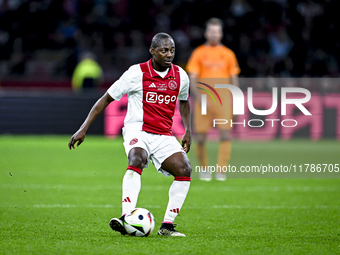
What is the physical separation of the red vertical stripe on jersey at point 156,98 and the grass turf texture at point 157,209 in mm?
898

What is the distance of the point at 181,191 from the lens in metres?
4.45

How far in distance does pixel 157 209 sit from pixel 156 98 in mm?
1676

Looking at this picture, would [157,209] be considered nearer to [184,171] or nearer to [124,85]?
[184,171]

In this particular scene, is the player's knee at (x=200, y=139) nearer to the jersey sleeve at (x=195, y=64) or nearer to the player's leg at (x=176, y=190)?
the jersey sleeve at (x=195, y=64)

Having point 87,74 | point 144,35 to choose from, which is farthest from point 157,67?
point 144,35

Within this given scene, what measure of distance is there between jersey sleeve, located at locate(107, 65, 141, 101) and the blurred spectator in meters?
10.3

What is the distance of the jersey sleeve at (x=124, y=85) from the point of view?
15.0ft

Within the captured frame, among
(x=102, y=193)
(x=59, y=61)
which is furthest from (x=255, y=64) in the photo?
(x=102, y=193)

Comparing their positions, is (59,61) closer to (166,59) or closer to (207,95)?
(207,95)

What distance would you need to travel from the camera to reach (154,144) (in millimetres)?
4574

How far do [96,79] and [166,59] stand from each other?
10.9 m

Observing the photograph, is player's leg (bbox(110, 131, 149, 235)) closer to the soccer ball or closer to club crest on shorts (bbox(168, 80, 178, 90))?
the soccer ball

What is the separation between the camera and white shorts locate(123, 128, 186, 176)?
4.51 metres

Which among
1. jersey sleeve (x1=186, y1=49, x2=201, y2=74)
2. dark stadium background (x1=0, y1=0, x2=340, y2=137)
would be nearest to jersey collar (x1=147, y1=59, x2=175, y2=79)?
jersey sleeve (x1=186, y1=49, x2=201, y2=74)
